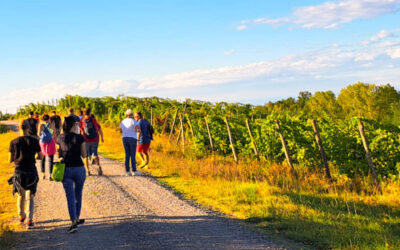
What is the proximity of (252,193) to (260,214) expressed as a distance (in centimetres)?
154

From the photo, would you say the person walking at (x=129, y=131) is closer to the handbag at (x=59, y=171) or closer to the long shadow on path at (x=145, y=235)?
the long shadow on path at (x=145, y=235)

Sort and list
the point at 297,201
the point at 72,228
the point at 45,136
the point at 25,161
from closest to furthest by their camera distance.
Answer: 1. the point at 72,228
2. the point at 25,161
3. the point at 297,201
4. the point at 45,136

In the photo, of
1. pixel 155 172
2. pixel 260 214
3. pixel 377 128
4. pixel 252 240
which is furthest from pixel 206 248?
pixel 377 128

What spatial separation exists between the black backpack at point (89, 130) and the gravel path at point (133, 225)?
1777mm

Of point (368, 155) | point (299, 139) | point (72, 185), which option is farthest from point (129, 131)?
point (368, 155)

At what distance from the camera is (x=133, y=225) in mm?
6949

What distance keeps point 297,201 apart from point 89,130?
633cm

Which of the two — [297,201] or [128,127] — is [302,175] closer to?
[297,201]

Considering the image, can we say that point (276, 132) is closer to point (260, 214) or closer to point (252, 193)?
point (252, 193)

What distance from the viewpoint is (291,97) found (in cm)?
8856

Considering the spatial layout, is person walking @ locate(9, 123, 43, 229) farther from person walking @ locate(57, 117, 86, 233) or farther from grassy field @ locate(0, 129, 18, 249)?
person walking @ locate(57, 117, 86, 233)

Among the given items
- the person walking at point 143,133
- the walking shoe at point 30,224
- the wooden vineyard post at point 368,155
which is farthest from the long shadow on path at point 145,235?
the wooden vineyard post at point 368,155

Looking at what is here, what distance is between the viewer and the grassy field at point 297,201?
6.50 m

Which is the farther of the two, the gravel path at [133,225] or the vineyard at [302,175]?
the vineyard at [302,175]
